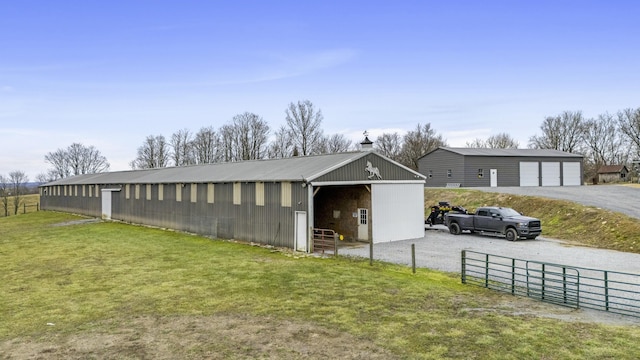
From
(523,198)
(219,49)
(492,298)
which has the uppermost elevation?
(219,49)

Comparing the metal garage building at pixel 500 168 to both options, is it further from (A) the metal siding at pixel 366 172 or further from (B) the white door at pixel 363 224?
(B) the white door at pixel 363 224

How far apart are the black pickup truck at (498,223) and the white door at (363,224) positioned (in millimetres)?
5913

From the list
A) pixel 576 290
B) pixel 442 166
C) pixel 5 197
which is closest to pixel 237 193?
pixel 576 290

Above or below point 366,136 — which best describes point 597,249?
below

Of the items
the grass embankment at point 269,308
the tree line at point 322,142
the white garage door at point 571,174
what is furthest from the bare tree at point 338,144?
the grass embankment at point 269,308

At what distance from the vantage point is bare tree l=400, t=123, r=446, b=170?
79312 millimetres

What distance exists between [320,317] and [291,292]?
259cm

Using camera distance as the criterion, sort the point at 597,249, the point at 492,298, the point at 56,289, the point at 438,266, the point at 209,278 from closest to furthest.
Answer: the point at 492,298 < the point at 56,289 < the point at 209,278 < the point at 438,266 < the point at 597,249

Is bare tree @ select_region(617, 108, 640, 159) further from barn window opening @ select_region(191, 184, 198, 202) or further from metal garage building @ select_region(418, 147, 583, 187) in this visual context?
barn window opening @ select_region(191, 184, 198, 202)

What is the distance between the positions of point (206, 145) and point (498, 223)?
6783 cm

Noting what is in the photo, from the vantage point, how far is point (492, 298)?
12.3 m

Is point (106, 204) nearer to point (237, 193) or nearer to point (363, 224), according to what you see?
point (237, 193)

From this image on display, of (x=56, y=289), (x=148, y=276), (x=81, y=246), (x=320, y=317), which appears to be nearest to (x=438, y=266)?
(x=320, y=317)

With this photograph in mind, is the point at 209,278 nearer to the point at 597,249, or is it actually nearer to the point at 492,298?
the point at 492,298
